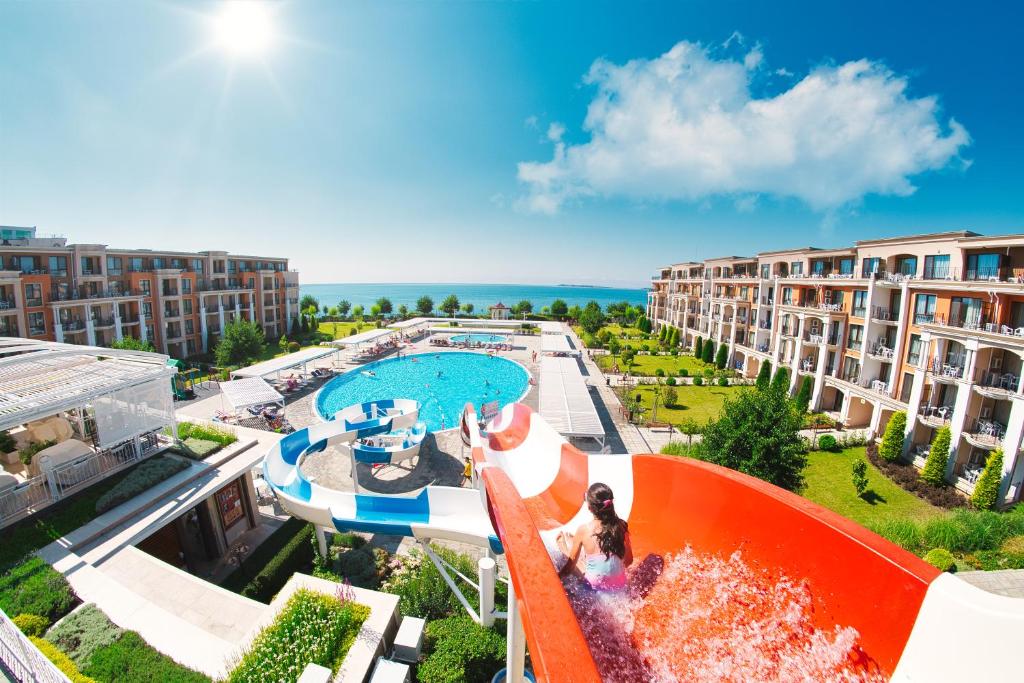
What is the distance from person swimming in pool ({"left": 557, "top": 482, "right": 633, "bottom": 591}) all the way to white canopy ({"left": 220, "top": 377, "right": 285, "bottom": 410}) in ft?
67.5

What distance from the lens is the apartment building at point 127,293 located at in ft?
82.9

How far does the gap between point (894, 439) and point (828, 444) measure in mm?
2417

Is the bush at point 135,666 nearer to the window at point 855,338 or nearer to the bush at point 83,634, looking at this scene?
the bush at point 83,634

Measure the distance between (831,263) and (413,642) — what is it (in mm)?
31228

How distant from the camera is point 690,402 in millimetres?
27094

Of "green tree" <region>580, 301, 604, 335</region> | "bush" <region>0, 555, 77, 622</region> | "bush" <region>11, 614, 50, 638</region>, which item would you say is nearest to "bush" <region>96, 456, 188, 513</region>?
"bush" <region>0, 555, 77, 622</region>

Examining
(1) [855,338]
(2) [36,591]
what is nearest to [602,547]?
(2) [36,591]

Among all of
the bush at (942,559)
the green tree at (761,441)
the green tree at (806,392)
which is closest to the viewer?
the bush at (942,559)

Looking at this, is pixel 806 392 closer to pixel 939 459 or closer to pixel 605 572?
pixel 939 459

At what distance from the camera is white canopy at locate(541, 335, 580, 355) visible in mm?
37156

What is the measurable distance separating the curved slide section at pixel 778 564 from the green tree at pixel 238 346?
33.4 m

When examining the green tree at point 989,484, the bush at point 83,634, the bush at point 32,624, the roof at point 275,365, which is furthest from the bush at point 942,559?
the roof at point 275,365

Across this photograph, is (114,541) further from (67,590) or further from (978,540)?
(978,540)

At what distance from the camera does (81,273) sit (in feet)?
92.5
